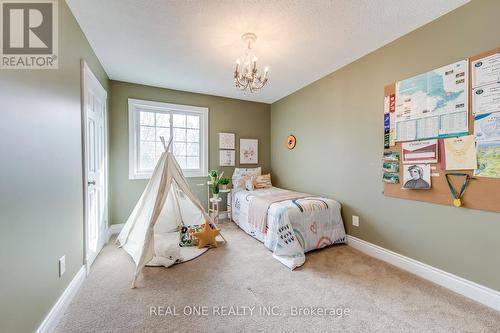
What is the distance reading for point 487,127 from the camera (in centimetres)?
169

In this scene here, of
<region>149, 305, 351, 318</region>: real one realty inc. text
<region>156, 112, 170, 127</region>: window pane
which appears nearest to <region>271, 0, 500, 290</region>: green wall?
<region>149, 305, 351, 318</region>: real one realty inc. text

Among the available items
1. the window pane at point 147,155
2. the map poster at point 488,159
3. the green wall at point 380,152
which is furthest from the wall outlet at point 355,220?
the window pane at point 147,155

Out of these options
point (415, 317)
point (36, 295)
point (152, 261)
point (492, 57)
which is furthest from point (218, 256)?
point (492, 57)

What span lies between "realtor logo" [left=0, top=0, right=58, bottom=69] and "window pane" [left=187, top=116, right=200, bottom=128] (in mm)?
2472

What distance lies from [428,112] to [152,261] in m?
3.36

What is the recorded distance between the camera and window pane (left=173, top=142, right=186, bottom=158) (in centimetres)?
396

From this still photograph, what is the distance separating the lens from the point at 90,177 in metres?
2.41

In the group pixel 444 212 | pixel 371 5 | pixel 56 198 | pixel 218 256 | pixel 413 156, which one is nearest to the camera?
pixel 56 198

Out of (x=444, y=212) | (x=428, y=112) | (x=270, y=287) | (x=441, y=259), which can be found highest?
(x=428, y=112)

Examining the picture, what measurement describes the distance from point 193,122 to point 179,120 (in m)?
0.26

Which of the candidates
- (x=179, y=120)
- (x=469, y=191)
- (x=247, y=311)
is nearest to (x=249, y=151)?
(x=179, y=120)

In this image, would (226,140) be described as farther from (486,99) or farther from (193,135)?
(486,99)

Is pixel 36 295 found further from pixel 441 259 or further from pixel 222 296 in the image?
pixel 441 259

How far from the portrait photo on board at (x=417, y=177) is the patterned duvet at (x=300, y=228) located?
923 mm
